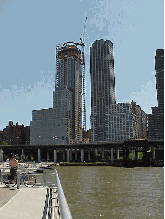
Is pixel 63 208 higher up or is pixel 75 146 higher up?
pixel 63 208

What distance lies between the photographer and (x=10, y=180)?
21438 mm

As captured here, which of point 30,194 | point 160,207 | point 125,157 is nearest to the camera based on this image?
point 30,194

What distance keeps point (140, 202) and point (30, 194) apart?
41.8 feet

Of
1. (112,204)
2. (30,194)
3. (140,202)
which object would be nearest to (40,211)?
(30,194)

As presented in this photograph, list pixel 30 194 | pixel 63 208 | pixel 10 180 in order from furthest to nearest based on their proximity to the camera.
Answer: pixel 10 180
pixel 30 194
pixel 63 208

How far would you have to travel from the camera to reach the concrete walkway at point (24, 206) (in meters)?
11.0

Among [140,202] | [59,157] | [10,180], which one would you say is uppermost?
[10,180]

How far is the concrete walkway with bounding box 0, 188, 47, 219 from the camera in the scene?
36.1 ft

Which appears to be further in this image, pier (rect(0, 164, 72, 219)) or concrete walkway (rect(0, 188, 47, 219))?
concrete walkway (rect(0, 188, 47, 219))

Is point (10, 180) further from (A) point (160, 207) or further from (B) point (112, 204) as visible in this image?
(A) point (160, 207)

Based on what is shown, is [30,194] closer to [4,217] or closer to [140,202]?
[4,217]

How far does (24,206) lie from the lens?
42.0 ft

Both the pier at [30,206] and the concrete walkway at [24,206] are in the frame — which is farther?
the concrete walkway at [24,206]

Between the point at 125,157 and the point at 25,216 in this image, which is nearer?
the point at 25,216
